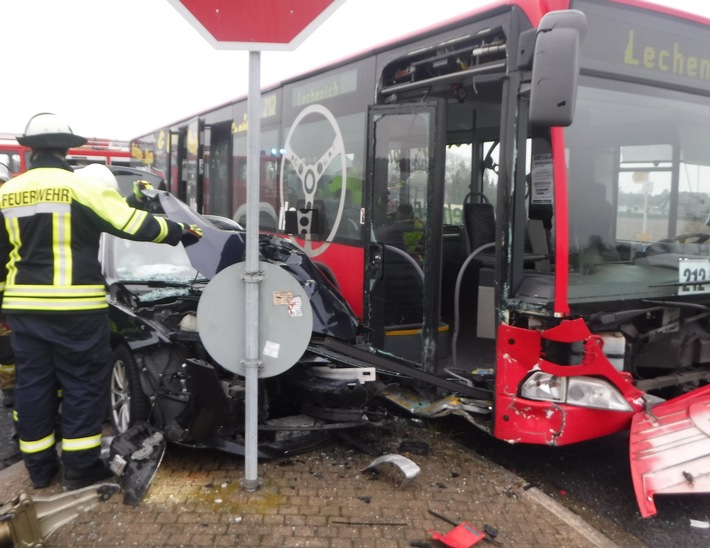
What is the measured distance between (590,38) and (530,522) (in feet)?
9.36

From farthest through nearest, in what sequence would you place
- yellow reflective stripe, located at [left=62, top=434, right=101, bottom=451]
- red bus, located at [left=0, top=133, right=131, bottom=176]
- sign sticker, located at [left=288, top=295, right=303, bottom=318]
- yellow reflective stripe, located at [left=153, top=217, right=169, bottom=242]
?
red bus, located at [left=0, top=133, right=131, bottom=176] < yellow reflective stripe, located at [left=153, top=217, right=169, bottom=242] < yellow reflective stripe, located at [left=62, top=434, right=101, bottom=451] < sign sticker, located at [left=288, top=295, right=303, bottom=318]

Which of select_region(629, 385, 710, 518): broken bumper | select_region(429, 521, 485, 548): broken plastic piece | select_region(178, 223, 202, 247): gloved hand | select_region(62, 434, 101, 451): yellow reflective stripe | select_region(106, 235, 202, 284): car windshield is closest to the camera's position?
select_region(429, 521, 485, 548): broken plastic piece

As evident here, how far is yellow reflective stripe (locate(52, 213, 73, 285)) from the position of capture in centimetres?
354

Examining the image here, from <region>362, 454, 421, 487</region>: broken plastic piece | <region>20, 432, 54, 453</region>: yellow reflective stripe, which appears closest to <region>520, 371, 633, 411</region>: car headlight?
<region>362, 454, 421, 487</region>: broken plastic piece

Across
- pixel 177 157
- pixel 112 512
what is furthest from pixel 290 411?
pixel 177 157

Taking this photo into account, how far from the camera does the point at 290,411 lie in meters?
4.36

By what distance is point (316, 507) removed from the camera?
3527 millimetres

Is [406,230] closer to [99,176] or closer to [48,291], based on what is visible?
[99,176]

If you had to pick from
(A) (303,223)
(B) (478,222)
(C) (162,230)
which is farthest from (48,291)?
(B) (478,222)

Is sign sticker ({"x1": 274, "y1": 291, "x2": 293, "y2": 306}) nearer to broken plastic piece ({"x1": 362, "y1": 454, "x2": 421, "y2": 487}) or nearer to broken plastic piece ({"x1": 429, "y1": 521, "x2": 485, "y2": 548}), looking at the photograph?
broken plastic piece ({"x1": 362, "y1": 454, "x2": 421, "y2": 487})

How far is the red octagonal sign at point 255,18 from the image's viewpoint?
124 inches

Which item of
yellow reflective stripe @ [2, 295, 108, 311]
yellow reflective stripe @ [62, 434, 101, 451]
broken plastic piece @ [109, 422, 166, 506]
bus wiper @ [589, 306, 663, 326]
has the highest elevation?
yellow reflective stripe @ [2, 295, 108, 311]

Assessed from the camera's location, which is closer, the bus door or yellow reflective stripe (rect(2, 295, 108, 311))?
yellow reflective stripe (rect(2, 295, 108, 311))

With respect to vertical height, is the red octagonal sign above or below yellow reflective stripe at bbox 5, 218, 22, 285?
above
